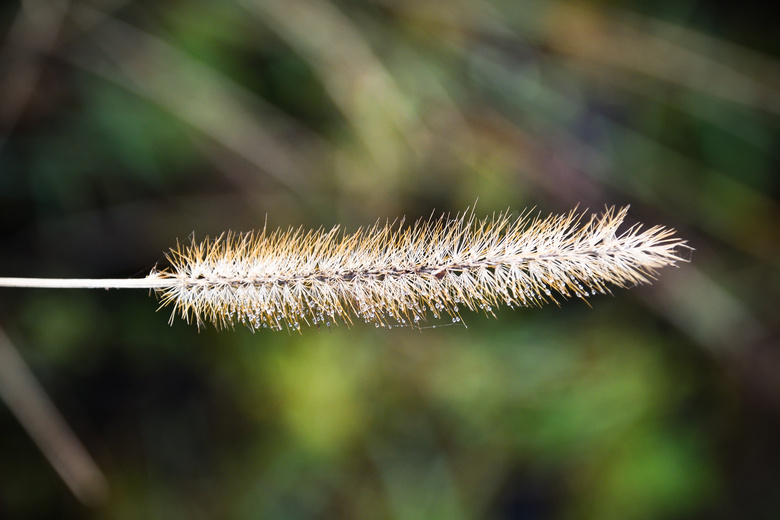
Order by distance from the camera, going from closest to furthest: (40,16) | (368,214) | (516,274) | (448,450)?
(516,274)
(40,16)
(368,214)
(448,450)

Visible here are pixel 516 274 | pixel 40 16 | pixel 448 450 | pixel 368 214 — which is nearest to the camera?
pixel 516 274

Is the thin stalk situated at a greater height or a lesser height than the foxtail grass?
greater

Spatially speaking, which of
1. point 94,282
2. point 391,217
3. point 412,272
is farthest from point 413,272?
point 391,217

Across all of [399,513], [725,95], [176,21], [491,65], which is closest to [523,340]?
[399,513]

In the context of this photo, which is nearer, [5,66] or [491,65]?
[5,66]

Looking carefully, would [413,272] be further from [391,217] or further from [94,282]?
[391,217]

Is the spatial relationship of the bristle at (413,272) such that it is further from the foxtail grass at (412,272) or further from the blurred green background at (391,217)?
the blurred green background at (391,217)

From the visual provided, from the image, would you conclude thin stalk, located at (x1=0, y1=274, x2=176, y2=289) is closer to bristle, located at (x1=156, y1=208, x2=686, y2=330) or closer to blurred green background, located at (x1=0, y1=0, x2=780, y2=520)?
bristle, located at (x1=156, y1=208, x2=686, y2=330)

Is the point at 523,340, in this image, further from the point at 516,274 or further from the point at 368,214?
the point at 516,274

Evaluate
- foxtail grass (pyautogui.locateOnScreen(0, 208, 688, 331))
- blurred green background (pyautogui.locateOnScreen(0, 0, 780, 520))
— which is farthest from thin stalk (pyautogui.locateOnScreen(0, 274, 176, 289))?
blurred green background (pyautogui.locateOnScreen(0, 0, 780, 520))
